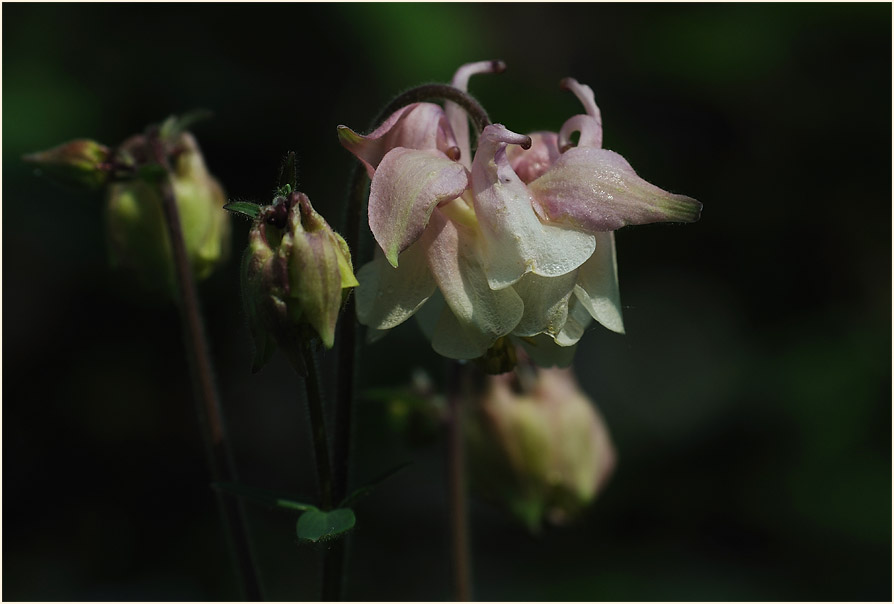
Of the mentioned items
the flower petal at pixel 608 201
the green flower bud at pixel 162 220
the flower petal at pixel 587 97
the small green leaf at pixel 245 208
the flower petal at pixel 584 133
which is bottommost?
the green flower bud at pixel 162 220

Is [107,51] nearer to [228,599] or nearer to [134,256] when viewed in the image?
[228,599]

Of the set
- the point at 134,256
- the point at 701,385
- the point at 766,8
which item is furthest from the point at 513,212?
the point at 701,385

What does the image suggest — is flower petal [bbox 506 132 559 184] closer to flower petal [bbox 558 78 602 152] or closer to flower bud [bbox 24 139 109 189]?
flower petal [bbox 558 78 602 152]

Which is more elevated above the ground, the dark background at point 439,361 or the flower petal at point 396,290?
the flower petal at point 396,290

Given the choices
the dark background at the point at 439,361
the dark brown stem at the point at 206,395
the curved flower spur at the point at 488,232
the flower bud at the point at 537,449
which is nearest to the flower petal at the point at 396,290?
the curved flower spur at the point at 488,232

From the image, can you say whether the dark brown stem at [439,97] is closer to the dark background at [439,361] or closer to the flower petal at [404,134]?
the flower petal at [404,134]

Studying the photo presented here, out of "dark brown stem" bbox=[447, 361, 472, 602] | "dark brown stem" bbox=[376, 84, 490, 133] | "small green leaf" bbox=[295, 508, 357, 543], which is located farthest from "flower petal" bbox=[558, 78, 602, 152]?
"dark brown stem" bbox=[447, 361, 472, 602]
